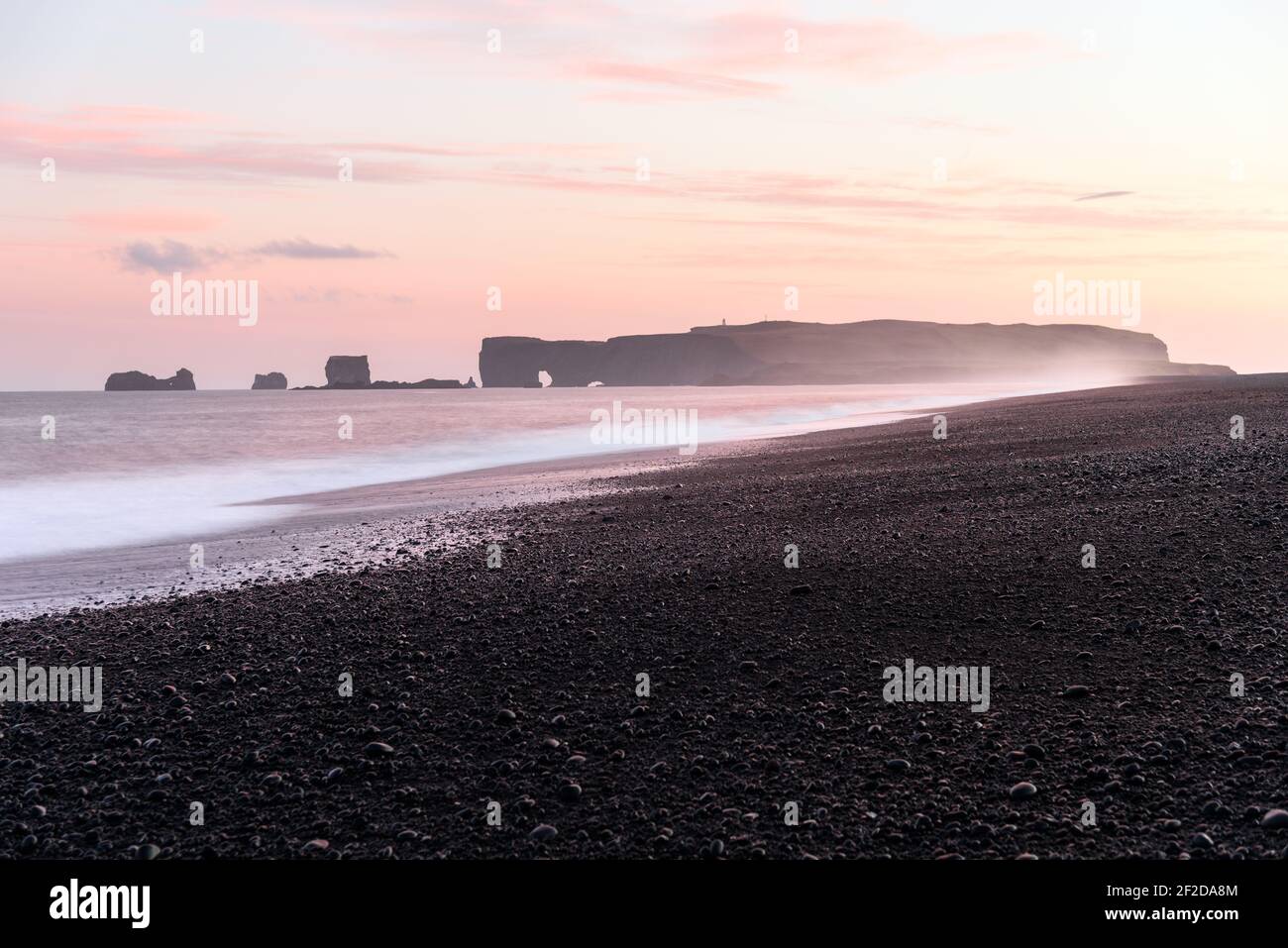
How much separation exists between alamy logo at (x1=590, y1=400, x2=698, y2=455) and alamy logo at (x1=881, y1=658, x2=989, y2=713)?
25556mm

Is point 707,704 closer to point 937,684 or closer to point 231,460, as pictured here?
point 937,684

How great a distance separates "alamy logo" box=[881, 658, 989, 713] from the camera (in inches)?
281

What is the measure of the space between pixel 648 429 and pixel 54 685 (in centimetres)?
5211

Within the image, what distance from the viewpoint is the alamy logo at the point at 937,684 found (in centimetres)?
713

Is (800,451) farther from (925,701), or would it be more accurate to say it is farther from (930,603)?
(925,701)

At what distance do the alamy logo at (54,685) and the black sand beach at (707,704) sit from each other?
0.17 metres

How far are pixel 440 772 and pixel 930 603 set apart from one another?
199 inches

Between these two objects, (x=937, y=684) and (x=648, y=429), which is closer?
(x=937, y=684)

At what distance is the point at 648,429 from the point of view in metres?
60.0

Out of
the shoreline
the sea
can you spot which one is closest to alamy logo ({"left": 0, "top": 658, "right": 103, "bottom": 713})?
the shoreline
